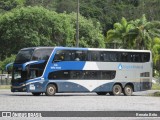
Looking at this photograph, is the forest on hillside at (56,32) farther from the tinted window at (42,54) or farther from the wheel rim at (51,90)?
the tinted window at (42,54)

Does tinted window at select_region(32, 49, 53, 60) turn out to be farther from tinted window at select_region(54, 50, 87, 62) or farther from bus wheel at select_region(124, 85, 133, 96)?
bus wheel at select_region(124, 85, 133, 96)

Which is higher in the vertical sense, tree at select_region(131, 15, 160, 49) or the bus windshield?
tree at select_region(131, 15, 160, 49)

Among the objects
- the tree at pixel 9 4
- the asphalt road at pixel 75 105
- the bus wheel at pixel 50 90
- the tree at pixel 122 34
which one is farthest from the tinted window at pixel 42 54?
the tree at pixel 9 4

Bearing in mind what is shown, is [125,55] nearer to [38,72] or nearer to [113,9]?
[38,72]

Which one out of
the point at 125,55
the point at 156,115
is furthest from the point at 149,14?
the point at 156,115

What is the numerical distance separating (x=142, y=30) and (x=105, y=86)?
29276mm

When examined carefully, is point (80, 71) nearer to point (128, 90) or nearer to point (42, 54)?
point (42, 54)

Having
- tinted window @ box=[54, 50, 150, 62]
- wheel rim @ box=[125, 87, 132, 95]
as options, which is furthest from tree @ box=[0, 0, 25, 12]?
wheel rim @ box=[125, 87, 132, 95]

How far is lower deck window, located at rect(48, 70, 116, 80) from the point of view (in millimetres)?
36688

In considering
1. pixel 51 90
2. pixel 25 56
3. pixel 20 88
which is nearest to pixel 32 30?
pixel 51 90

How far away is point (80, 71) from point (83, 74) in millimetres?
433

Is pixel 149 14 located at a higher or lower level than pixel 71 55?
higher

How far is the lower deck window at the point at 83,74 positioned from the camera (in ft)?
120

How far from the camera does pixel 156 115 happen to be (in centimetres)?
1453
